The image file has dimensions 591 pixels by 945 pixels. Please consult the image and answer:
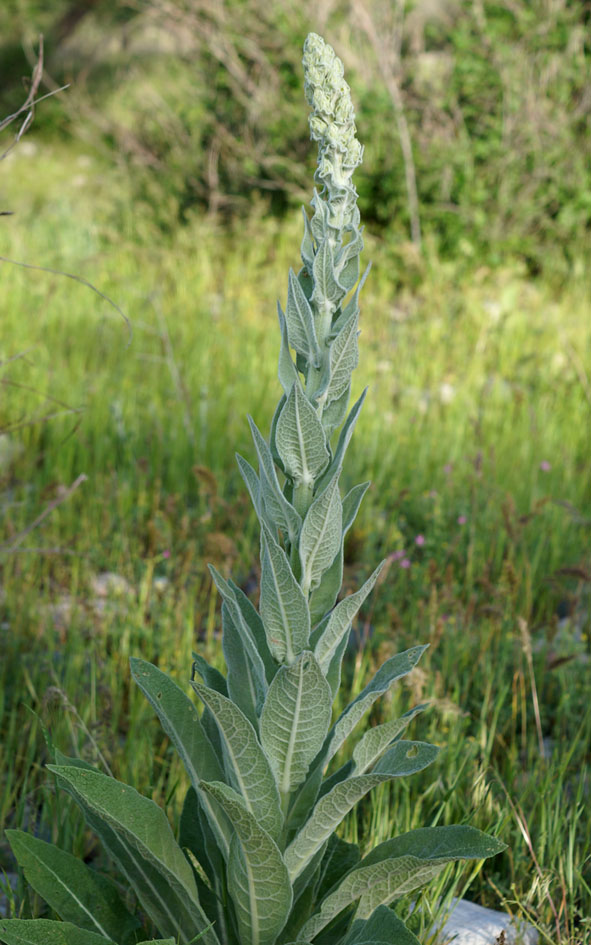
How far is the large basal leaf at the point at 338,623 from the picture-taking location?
1151 mm

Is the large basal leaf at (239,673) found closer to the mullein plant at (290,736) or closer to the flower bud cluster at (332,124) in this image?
the mullein plant at (290,736)

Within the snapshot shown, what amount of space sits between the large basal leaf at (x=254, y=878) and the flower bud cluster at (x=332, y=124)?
754 millimetres

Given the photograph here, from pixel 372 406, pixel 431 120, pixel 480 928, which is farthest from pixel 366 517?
pixel 431 120

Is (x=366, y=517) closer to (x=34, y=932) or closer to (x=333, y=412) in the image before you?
(x=333, y=412)

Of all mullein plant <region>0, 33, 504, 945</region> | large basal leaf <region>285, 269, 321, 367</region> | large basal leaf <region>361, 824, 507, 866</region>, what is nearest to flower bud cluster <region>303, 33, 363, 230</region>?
mullein plant <region>0, 33, 504, 945</region>

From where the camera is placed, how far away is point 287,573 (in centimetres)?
111

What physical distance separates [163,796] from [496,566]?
4.86 feet

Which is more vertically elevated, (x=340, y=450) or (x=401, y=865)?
(x=340, y=450)

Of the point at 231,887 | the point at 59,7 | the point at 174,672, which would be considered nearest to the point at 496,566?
the point at 174,672

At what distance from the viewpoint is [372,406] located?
3955mm

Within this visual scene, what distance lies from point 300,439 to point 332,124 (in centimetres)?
40

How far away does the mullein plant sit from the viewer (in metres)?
1.10

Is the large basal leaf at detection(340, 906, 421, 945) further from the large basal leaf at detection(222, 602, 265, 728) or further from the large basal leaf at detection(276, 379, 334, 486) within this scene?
the large basal leaf at detection(276, 379, 334, 486)

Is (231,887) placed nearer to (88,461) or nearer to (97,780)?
(97,780)
